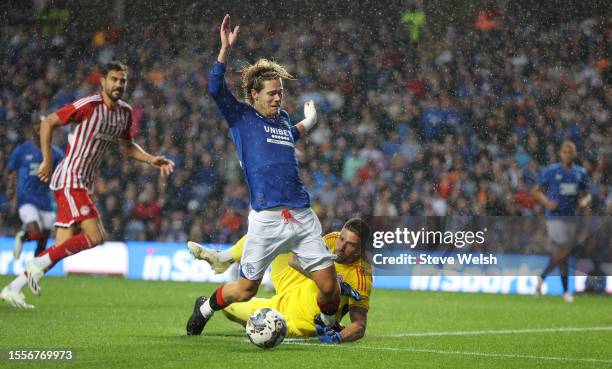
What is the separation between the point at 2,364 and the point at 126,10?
18.3 metres

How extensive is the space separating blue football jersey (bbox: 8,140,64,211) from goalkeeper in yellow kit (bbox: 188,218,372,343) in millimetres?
7033

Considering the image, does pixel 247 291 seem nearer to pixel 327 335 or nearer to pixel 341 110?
pixel 327 335

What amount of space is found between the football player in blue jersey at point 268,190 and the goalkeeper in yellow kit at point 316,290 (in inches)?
12.8

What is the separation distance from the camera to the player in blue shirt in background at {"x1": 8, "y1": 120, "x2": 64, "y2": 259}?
559 inches

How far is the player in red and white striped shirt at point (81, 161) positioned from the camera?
9.24m

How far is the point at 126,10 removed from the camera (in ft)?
75.9

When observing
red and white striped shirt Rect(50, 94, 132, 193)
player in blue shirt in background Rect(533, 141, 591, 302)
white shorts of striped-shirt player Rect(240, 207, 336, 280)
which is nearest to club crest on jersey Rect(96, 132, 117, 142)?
red and white striped shirt Rect(50, 94, 132, 193)

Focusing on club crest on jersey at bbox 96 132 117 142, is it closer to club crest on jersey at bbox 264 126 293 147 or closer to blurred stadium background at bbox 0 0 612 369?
Result: blurred stadium background at bbox 0 0 612 369

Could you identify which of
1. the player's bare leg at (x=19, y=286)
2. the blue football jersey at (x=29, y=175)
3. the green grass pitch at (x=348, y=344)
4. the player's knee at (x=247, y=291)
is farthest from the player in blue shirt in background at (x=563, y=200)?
the player's knee at (x=247, y=291)

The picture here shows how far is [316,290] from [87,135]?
3045mm

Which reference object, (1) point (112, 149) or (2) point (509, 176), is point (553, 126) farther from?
(1) point (112, 149)

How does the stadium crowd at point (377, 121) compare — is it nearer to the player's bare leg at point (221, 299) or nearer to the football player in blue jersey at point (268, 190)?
the player's bare leg at point (221, 299)

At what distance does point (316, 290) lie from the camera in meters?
7.55

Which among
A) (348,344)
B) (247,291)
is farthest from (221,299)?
(348,344)
